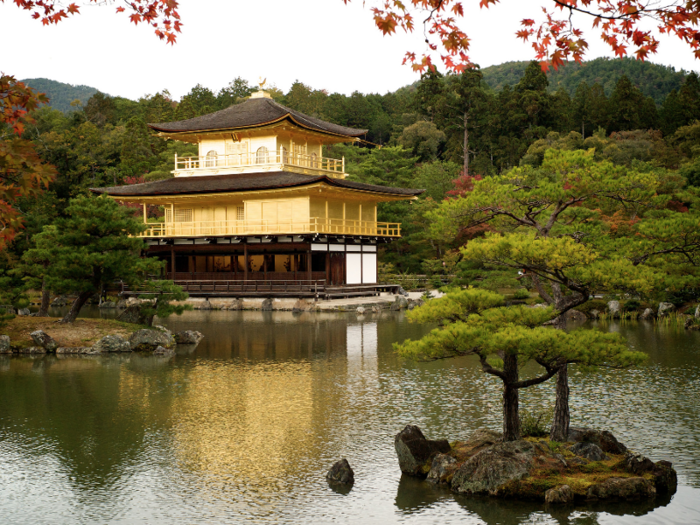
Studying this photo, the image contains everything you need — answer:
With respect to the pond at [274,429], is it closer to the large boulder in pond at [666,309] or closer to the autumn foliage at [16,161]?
the autumn foliage at [16,161]

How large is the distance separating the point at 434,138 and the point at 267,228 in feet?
107

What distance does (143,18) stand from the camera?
6906 mm

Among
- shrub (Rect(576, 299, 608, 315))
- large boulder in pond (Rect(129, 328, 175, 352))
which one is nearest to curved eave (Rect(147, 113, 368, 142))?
shrub (Rect(576, 299, 608, 315))

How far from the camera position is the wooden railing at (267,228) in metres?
33.9

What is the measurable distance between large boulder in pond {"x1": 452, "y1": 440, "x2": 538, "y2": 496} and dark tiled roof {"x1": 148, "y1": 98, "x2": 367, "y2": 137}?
29.4m

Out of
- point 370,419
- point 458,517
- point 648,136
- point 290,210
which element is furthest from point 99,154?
point 458,517

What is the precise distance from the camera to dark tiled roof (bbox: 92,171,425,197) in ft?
112

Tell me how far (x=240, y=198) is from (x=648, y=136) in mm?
31975

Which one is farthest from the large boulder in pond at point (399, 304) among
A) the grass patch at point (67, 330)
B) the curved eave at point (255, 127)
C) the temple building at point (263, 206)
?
the grass patch at point (67, 330)

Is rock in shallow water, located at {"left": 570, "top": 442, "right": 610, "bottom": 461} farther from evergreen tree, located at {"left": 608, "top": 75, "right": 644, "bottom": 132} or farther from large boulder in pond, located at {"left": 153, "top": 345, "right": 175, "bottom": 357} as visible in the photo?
evergreen tree, located at {"left": 608, "top": 75, "right": 644, "bottom": 132}

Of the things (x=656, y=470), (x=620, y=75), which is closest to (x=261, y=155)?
(x=656, y=470)

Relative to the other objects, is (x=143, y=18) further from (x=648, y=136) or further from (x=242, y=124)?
(x=648, y=136)

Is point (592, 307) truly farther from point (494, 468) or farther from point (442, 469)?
point (494, 468)

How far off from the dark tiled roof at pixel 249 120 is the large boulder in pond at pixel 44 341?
19.7 meters
